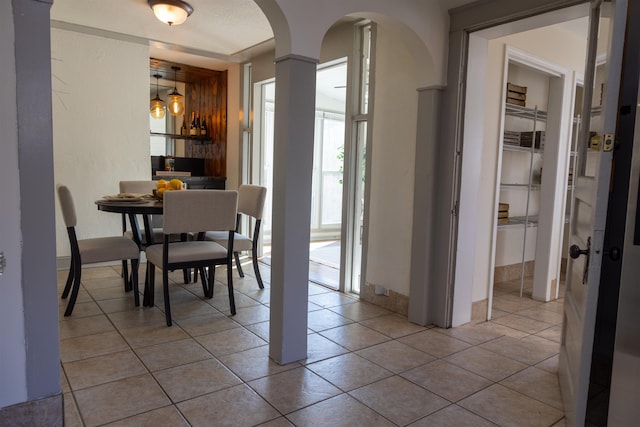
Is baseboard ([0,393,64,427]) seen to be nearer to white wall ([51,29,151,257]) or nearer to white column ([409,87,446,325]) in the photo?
white column ([409,87,446,325])

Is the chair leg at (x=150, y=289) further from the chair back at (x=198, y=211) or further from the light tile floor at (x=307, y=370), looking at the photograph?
the chair back at (x=198, y=211)

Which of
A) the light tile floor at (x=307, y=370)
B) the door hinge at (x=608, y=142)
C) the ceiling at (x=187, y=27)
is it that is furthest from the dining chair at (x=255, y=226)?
the door hinge at (x=608, y=142)

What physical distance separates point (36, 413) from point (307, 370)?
4.23 ft

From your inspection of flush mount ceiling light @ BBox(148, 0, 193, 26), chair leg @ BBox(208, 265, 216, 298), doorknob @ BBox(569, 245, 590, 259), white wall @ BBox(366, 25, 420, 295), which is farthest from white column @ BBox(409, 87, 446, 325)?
flush mount ceiling light @ BBox(148, 0, 193, 26)

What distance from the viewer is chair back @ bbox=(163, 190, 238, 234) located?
303 cm

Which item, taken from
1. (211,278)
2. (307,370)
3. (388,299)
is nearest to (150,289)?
(211,278)

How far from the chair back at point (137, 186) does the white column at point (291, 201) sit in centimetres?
252

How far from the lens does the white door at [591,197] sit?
1591 mm

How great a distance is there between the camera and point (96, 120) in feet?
15.3

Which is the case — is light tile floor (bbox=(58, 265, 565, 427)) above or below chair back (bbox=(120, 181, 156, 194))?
below

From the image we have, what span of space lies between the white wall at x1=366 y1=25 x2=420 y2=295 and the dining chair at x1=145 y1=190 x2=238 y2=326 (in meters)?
1.20

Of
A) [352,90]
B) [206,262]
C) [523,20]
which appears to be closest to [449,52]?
[523,20]

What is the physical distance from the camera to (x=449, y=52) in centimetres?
305

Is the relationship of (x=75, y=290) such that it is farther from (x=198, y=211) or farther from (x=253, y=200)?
(x=253, y=200)
